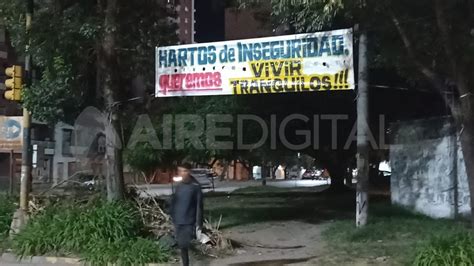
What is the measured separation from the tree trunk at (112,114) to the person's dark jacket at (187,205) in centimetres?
375

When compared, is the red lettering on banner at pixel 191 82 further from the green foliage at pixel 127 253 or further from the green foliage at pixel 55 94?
the green foliage at pixel 127 253

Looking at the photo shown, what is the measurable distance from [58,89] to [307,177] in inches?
2579

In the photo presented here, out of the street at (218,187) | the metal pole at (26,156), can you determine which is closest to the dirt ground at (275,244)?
the street at (218,187)

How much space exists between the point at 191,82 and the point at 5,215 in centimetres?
542

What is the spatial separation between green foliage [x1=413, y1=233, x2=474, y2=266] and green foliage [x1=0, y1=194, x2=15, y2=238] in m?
9.29

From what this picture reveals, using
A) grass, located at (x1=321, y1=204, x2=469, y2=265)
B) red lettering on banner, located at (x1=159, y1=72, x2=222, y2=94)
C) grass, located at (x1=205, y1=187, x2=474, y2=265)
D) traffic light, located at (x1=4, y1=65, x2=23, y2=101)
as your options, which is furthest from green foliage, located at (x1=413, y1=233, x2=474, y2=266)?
traffic light, located at (x1=4, y1=65, x2=23, y2=101)

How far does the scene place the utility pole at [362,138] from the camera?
1429 centimetres

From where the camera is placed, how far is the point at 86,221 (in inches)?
495

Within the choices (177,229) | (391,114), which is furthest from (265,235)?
(391,114)

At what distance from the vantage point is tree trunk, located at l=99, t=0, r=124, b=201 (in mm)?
13805

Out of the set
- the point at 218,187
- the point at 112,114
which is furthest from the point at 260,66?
the point at 218,187

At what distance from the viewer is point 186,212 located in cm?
1027

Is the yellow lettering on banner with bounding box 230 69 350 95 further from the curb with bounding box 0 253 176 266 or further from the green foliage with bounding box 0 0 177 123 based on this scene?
the curb with bounding box 0 253 176 266

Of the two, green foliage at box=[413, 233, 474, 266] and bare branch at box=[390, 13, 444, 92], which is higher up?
bare branch at box=[390, 13, 444, 92]
